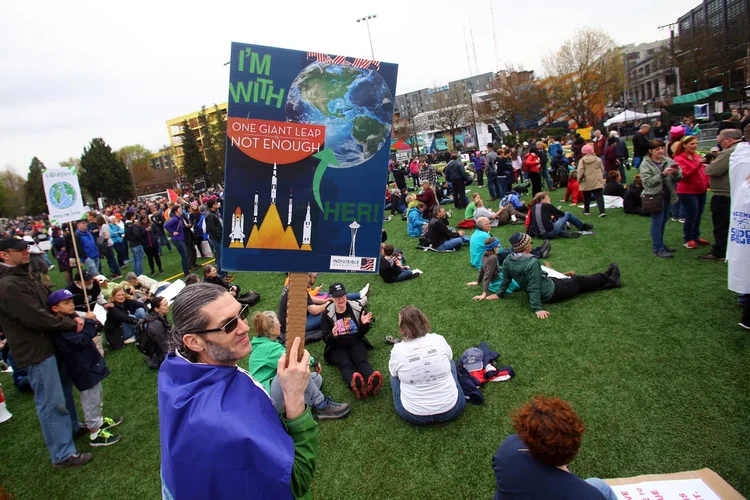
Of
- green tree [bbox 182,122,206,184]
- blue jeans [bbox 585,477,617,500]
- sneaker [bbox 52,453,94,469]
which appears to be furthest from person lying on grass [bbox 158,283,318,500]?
green tree [bbox 182,122,206,184]

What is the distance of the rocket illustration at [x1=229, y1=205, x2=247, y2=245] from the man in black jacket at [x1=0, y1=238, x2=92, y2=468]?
11.7 feet

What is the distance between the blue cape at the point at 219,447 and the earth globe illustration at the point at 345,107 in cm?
122

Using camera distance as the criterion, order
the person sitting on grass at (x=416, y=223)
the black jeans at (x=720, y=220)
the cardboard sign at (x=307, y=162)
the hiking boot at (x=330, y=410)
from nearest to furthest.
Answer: the cardboard sign at (x=307, y=162), the hiking boot at (x=330, y=410), the black jeans at (x=720, y=220), the person sitting on grass at (x=416, y=223)

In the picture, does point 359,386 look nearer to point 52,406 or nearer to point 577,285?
point 52,406

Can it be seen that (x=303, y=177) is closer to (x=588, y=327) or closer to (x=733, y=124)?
(x=588, y=327)

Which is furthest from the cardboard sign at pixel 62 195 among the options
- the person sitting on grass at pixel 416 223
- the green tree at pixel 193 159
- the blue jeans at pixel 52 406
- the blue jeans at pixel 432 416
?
the green tree at pixel 193 159

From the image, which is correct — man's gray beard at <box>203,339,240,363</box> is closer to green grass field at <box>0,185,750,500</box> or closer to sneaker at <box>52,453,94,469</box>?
green grass field at <box>0,185,750,500</box>

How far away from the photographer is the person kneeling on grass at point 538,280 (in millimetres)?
6234

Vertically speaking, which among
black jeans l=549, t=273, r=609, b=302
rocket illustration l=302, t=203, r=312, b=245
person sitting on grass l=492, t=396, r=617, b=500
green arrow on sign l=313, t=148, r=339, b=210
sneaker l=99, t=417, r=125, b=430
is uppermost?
green arrow on sign l=313, t=148, r=339, b=210

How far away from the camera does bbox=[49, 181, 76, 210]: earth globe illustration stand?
766cm

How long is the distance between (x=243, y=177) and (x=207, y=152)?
194ft

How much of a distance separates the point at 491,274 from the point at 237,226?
19.7 feet

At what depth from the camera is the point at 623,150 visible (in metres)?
13.8

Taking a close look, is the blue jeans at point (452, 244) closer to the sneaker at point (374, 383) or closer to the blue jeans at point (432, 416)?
the sneaker at point (374, 383)
